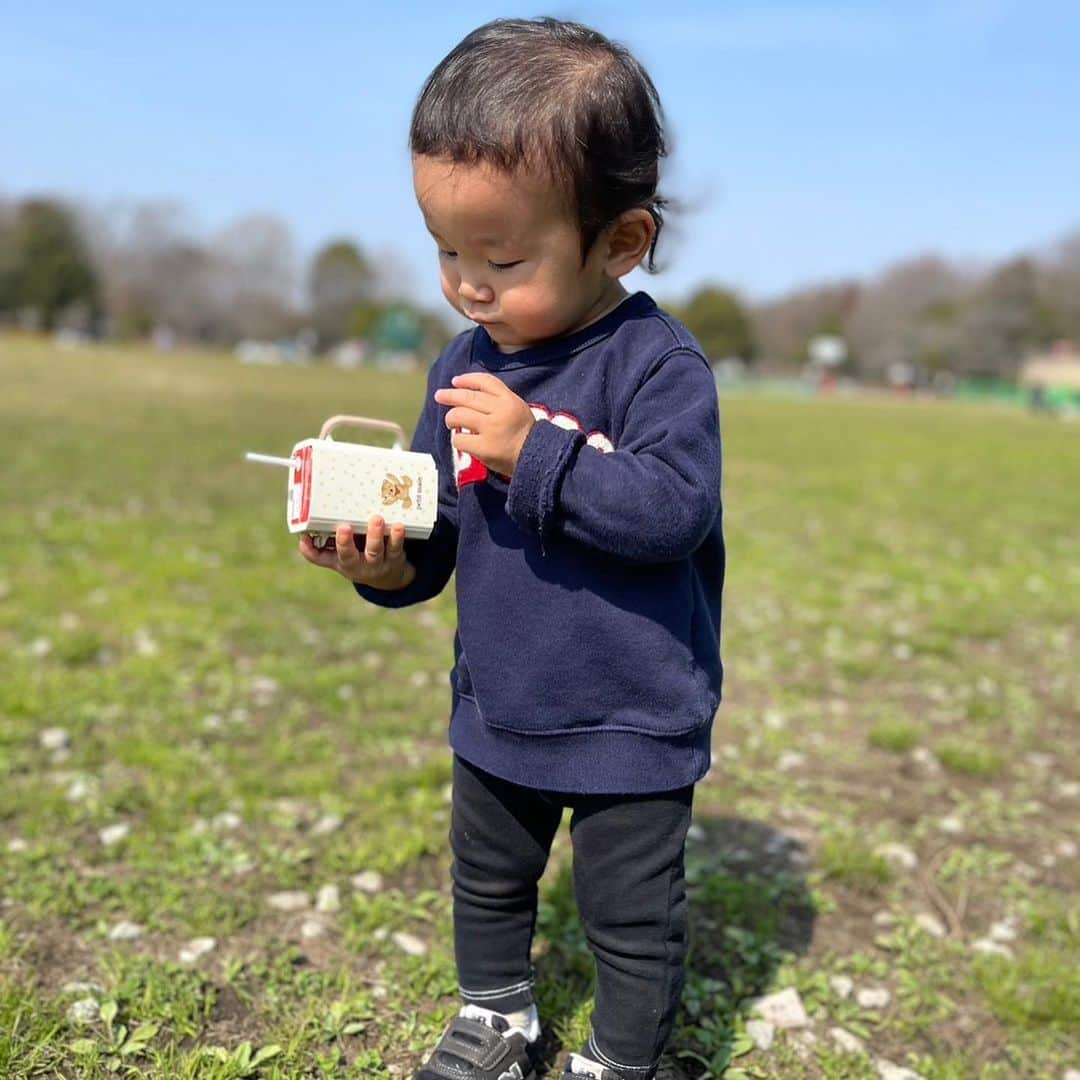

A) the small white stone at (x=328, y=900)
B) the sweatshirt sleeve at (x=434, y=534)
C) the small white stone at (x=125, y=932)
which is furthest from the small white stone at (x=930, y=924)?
the small white stone at (x=125, y=932)

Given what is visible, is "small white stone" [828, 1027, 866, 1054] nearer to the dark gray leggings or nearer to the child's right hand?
the dark gray leggings

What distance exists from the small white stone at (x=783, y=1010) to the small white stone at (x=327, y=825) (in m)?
1.67

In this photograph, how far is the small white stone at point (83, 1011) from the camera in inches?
111

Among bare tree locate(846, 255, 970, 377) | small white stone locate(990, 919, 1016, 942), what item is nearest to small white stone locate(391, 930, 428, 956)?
small white stone locate(990, 919, 1016, 942)

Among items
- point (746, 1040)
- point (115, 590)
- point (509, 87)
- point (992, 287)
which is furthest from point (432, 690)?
point (992, 287)

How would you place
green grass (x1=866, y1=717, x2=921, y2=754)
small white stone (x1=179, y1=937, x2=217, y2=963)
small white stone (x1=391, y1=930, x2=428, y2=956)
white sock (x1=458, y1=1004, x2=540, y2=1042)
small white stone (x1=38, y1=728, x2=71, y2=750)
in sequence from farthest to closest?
green grass (x1=866, y1=717, x2=921, y2=754), small white stone (x1=38, y1=728, x2=71, y2=750), small white stone (x1=391, y1=930, x2=428, y2=956), small white stone (x1=179, y1=937, x2=217, y2=963), white sock (x1=458, y1=1004, x2=540, y2=1042)

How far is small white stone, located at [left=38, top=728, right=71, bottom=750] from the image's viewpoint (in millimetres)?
Answer: 4551

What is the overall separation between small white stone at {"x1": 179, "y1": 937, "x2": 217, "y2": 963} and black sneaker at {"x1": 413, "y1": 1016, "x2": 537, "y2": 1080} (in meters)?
0.86

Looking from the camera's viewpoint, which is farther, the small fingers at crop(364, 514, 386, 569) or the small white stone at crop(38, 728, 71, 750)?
the small white stone at crop(38, 728, 71, 750)

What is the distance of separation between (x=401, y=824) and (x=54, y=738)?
1.61 m

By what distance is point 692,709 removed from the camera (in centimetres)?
232

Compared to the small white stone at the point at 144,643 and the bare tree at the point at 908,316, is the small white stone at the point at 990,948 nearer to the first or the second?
the small white stone at the point at 144,643

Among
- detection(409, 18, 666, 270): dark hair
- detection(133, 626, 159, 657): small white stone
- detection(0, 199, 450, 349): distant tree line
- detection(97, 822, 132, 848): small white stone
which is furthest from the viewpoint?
detection(0, 199, 450, 349): distant tree line

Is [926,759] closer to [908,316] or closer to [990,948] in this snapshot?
[990,948]
